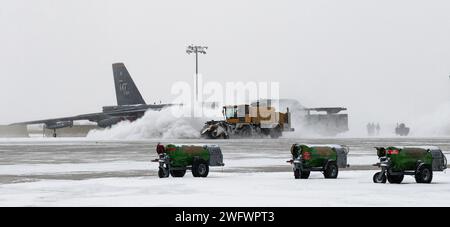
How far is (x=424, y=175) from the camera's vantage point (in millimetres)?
24438

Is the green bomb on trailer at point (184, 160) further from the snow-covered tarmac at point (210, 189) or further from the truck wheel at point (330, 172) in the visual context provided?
the truck wheel at point (330, 172)

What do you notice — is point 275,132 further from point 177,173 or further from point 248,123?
point 177,173

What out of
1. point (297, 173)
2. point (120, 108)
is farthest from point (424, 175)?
point (120, 108)

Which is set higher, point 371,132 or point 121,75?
point 121,75

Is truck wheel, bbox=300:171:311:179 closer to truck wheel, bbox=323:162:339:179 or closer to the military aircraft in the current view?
truck wheel, bbox=323:162:339:179

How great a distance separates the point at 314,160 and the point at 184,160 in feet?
13.4

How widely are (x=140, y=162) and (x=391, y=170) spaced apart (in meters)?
15.4

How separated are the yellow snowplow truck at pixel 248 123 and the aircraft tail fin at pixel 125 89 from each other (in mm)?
23145

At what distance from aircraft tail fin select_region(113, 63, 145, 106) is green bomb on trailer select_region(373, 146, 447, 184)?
84.8m
